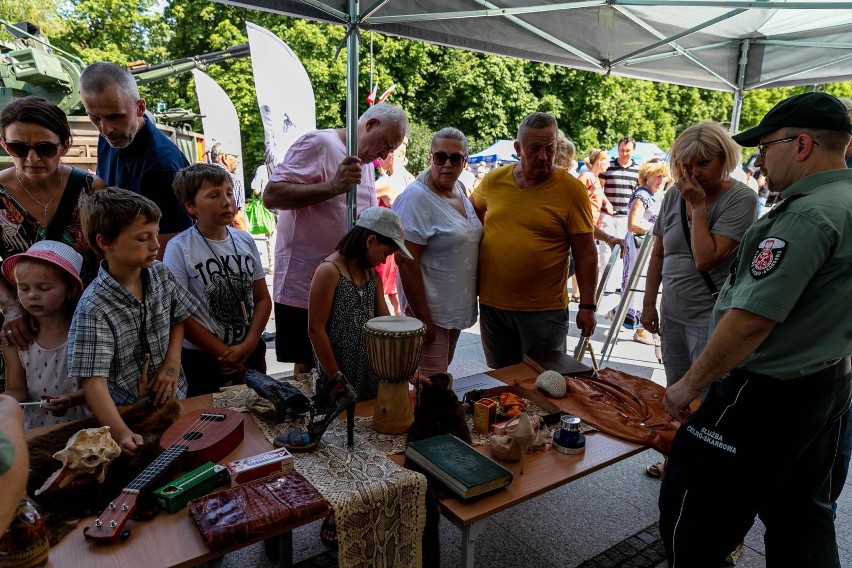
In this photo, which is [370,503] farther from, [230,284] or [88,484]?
[230,284]

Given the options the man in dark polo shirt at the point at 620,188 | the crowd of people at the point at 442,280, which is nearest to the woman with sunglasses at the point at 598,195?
the man in dark polo shirt at the point at 620,188

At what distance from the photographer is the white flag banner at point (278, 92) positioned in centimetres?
607

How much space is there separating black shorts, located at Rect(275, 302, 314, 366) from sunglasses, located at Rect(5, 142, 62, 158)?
1.14 metres

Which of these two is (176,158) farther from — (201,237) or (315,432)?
(315,432)

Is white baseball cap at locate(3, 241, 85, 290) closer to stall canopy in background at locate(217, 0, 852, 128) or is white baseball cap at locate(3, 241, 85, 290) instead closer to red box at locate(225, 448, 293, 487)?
red box at locate(225, 448, 293, 487)

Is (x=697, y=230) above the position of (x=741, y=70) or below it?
below

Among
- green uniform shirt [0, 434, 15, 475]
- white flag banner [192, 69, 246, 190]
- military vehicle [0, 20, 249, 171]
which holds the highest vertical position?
military vehicle [0, 20, 249, 171]

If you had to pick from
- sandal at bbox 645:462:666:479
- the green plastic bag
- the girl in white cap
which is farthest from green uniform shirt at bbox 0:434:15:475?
the green plastic bag

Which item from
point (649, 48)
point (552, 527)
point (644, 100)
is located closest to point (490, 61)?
point (644, 100)

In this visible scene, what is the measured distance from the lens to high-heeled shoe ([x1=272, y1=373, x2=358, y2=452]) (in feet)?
5.19

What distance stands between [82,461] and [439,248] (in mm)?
1769

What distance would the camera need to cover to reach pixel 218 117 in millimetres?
8688

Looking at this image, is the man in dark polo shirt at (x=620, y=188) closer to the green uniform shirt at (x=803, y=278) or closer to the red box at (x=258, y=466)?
the green uniform shirt at (x=803, y=278)

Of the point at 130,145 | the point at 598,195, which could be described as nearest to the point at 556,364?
the point at 130,145
